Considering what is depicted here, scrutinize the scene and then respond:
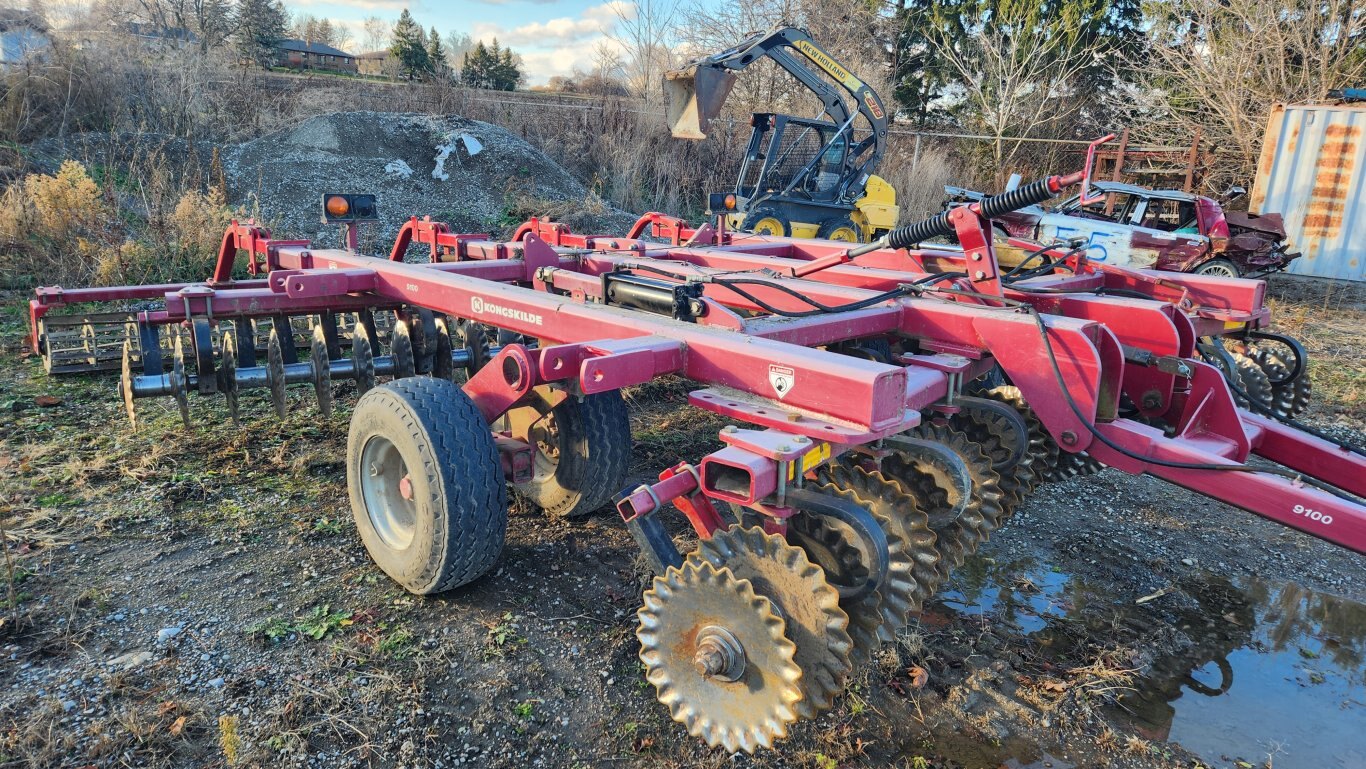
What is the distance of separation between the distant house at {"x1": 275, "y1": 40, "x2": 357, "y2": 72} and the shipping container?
121 ft

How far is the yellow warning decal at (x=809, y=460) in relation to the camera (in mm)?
2104

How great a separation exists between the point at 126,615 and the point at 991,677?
3.09 metres

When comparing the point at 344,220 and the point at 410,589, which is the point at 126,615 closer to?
the point at 410,589

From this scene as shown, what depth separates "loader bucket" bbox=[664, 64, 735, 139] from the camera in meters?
6.80

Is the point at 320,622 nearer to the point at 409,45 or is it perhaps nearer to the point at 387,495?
the point at 387,495

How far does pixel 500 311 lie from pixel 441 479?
2.69 feet

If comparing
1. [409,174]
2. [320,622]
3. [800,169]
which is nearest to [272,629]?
[320,622]

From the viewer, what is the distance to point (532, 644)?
9.33 ft

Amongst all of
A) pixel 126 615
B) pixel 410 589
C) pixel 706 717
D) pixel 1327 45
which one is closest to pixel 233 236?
pixel 126 615

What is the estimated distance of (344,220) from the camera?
470cm

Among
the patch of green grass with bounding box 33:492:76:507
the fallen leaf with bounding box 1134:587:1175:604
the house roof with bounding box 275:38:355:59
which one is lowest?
the fallen leaf with bounding box 1134:587:1175:604

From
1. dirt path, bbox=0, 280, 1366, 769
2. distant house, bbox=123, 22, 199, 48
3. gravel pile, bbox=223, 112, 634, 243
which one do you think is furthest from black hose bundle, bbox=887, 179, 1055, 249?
distant house, bbox=123, 22, 199, 48

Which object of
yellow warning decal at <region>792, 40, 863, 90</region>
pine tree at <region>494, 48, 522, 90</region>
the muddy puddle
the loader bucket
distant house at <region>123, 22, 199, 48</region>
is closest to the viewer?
the muddy puddle

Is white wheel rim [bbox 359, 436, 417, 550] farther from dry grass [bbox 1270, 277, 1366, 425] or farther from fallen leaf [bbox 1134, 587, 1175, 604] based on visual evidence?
dry grass [bbox 1270, 277, 1366, 425]
